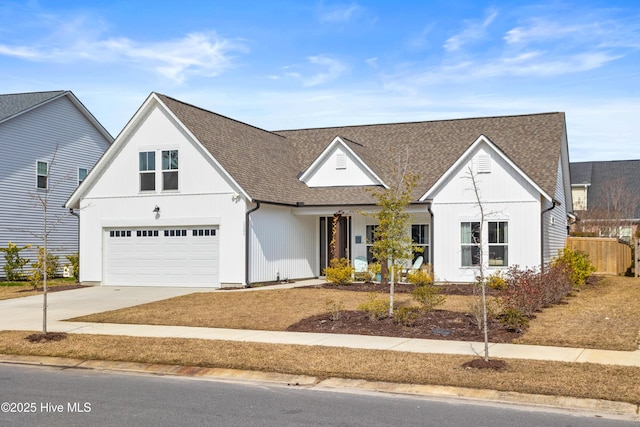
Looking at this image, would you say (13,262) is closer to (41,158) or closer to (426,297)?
(41,158)

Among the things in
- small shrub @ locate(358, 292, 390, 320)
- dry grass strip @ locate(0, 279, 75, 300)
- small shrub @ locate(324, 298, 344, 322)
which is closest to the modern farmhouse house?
dry grass strip @ locate(0, 279, 75, 300)

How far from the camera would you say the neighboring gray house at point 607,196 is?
46.3 meters

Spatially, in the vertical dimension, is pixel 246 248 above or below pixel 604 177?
below

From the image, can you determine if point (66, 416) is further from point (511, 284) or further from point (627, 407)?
point (511, 284)

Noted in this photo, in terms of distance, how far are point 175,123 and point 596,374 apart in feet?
62.4

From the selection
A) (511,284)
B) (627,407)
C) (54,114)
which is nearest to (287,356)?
(627,407)

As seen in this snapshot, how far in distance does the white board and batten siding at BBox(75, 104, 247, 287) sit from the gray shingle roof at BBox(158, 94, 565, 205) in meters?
0.93

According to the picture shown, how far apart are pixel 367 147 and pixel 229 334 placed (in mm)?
17722

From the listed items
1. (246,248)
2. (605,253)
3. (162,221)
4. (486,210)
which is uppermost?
(486,210)

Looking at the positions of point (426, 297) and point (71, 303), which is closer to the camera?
point (426, 297)

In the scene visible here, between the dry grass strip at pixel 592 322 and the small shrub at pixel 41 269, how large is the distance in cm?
1710

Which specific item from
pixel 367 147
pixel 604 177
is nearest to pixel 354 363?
pixel 367 147

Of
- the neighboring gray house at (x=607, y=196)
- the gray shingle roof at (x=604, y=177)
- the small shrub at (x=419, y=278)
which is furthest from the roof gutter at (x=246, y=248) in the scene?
the gray shingle roof at (x=604, y=177)

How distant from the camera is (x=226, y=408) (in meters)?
9.09
